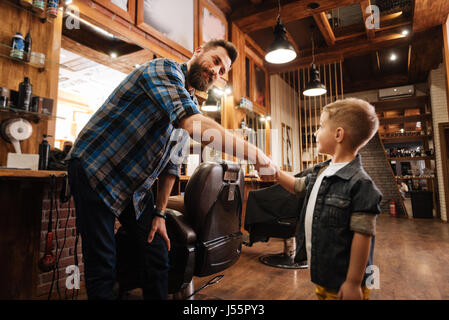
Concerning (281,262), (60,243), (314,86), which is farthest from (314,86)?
(60,243)

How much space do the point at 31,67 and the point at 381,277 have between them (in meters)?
3.39

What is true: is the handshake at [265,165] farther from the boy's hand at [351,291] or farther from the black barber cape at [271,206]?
the black barber cape at [271,206]

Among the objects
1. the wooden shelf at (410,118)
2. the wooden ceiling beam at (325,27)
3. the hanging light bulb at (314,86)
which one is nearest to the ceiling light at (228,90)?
the hanging light bulb at (314,86)

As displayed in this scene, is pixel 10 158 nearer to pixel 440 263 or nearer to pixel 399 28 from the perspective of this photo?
pixel 440 263

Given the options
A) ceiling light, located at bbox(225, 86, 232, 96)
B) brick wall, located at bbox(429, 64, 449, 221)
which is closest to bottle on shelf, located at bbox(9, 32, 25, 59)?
ceiling light, located at bbox(225, 86, 232, 96)

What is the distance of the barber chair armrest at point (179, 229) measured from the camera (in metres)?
1.35

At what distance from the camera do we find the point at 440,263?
284 centimetres

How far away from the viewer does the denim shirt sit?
0.94 metres

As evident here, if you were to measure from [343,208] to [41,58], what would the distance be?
2.34 metres

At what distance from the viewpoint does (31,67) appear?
2.05 metres

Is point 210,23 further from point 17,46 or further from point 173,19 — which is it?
point 17,46

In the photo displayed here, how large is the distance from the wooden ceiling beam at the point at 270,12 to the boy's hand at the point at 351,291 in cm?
459
